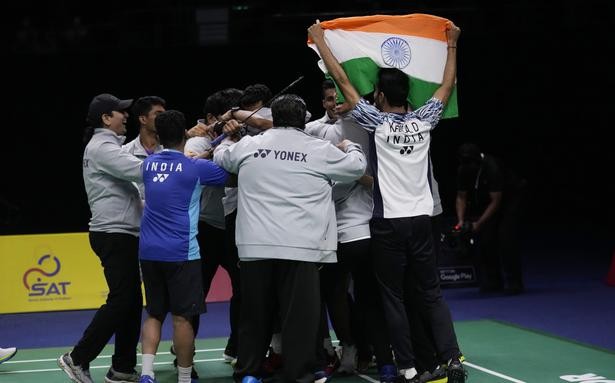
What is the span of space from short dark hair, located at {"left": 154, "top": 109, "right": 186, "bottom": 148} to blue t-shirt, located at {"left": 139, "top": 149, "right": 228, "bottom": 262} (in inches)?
2.6

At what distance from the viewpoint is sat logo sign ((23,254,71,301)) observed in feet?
38.4

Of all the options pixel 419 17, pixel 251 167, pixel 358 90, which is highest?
pixel 419 17

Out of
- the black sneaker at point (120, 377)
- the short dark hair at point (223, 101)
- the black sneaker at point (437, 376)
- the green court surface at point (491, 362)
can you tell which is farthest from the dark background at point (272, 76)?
the black sneaker at point (437, 376)

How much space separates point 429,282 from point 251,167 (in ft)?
4.72

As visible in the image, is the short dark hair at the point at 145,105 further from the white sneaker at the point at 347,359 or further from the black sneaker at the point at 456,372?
the black sneaker at the point at 456,372

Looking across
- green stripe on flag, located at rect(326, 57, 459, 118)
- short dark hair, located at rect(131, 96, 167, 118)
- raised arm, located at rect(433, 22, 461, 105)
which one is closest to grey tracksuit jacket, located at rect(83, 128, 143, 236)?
short dark hair, located at rect(131, 96, 167, 118)

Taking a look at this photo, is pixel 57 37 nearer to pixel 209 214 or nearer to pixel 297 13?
Result: pixel 297 13

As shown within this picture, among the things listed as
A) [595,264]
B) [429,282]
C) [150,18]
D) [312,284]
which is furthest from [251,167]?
[150,18]

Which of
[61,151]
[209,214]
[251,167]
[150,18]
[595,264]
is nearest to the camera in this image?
[251,167]

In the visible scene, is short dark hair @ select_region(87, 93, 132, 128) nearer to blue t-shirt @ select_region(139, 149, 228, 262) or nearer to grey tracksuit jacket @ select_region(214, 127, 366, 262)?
blue t-shirt @ select_region(139, 149, 228, 262)

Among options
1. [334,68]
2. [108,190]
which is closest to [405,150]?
[334,68]

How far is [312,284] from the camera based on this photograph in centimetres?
676

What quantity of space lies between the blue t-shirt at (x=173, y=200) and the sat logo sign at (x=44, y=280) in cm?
506

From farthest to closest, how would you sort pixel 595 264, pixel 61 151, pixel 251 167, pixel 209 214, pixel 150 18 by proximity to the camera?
pixel 61 151 → pixel 150 18 → pixel 595 264 → pixel 209 214 → pixel 251 167
